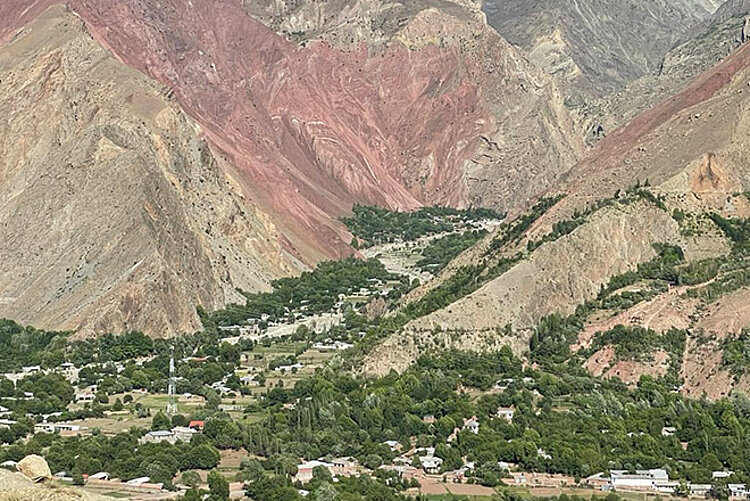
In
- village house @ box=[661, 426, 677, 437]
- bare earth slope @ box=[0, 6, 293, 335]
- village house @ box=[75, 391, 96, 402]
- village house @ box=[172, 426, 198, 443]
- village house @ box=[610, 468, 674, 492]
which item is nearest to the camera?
village house @ box=[610, 468, 674, 492]

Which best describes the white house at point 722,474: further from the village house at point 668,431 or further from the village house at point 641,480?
the village house at point 668,431

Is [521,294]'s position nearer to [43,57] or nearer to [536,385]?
[536,385]

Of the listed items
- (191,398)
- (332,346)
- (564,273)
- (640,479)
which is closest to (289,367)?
(332,346)

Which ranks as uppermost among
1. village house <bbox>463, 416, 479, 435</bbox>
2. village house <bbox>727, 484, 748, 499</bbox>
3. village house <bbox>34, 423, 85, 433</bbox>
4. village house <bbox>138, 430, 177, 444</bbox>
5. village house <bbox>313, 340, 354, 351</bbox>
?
village house <bbox>313, 340, 354, 351</bbox>

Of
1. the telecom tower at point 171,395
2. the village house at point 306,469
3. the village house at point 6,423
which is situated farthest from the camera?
the telecom tower at point 171,395

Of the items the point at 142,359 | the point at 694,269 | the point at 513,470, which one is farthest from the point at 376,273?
the point at 513,470

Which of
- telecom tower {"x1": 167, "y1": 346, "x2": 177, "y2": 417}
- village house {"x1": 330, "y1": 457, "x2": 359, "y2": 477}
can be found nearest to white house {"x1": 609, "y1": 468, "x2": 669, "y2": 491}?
village house {"x1": 330, "y1": 457, "x2": 359, "y2": 477}

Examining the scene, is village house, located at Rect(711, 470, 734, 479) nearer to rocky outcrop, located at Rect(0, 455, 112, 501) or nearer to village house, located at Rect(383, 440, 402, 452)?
village house, located at Rect(383, 440, 402, 452)

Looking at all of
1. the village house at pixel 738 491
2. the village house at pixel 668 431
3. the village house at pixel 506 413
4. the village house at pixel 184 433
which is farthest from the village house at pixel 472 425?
the village house at pixel 738 491
